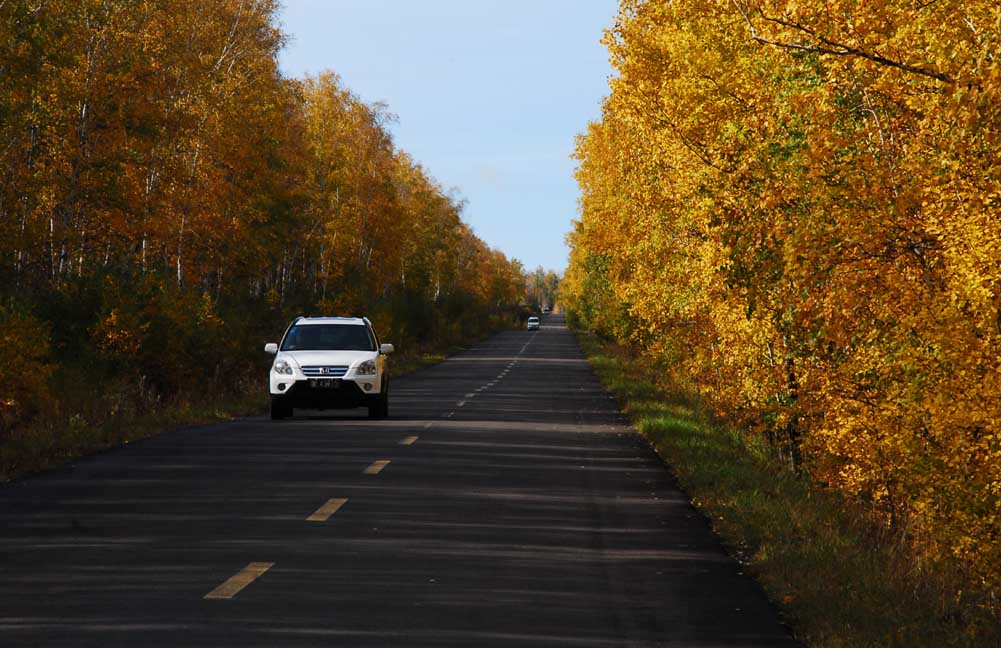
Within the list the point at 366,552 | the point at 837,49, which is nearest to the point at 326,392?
the point at 366,552

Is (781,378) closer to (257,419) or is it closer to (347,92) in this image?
(257,419)

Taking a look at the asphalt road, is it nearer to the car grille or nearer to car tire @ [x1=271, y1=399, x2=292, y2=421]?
the car grille

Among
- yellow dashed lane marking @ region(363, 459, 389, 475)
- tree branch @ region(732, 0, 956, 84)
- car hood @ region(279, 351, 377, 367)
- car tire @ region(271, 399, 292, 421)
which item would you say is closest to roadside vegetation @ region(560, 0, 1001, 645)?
tree branch @ region(732, 0, 956, 84)

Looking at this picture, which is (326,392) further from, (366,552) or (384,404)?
(366,552)

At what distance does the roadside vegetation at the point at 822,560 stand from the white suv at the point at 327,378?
644cm

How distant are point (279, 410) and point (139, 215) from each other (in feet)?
33.3

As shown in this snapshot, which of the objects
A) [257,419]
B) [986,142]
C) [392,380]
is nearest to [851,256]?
[986,142]

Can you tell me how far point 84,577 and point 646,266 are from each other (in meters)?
25.8

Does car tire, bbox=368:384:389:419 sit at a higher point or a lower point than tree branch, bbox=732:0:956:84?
lower

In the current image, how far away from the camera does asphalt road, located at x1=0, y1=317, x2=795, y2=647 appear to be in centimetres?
780

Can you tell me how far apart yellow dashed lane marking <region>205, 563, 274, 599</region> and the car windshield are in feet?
55.4

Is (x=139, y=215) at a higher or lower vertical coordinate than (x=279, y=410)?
higher

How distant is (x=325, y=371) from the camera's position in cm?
2569

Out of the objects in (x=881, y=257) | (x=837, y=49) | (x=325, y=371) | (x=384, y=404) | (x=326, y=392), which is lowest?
(x=384, y=404)
